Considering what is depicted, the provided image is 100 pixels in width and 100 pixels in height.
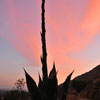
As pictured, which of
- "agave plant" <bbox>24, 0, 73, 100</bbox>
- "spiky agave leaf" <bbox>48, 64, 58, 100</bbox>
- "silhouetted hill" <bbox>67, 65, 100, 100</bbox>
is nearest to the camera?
"agave plant" <bbox>24, 0, 73, 100</bbox>

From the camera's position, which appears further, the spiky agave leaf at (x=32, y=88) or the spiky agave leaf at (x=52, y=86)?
the spiky agave leaf at (x=52, y=86)

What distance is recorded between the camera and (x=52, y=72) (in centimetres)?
520

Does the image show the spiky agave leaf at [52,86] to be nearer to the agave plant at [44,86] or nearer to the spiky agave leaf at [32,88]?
the agave plant at [44,86]

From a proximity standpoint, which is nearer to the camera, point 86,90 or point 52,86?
point 52,86

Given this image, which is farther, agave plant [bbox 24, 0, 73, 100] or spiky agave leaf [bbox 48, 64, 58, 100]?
spiky agave leaf [bbox 48, 64, 58, 100]

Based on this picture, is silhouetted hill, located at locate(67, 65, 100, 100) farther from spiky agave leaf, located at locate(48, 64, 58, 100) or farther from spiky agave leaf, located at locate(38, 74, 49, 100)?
spiky agave leaf, located at locate(38, 74, 49, 100)

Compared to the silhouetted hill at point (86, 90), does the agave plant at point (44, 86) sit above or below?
below

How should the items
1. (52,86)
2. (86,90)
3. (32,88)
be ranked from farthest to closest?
(86,90) < (52,86) < (32,88)

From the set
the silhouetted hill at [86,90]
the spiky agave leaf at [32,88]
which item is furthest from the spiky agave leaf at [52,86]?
the silhouetted hill at [86,90]

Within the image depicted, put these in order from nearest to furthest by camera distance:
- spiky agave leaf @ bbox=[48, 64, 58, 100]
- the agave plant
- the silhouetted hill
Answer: the agave plant → spiky agave leaf @ bbox=[48, 64, 58, 100] → the silhouetted hill

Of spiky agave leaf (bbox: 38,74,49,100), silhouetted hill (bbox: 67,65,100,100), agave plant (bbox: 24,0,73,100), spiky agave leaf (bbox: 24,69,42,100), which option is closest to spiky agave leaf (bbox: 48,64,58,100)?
agave plant (bbox: 24,0,73,100)

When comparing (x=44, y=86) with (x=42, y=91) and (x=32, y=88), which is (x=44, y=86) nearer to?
(x=42, y=91)

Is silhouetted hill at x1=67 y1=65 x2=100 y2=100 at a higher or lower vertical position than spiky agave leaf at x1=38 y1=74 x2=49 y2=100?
higher

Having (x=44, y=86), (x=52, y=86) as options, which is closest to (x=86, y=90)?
(x=52, y=86)
